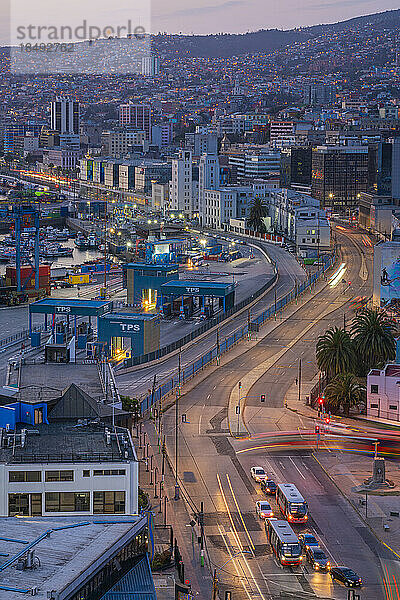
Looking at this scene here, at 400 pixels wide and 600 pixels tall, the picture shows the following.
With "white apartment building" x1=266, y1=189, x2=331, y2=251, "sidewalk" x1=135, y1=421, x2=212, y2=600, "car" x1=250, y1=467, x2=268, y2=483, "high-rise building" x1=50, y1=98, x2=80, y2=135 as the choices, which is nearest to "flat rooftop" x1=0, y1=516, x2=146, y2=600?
"sidewalk" x1=135, y1=421, x2=212, y2=600

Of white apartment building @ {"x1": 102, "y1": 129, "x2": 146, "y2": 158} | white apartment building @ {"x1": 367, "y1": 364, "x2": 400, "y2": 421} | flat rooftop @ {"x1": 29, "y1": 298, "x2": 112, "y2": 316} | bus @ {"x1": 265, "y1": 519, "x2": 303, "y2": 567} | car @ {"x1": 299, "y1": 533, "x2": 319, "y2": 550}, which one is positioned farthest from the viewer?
white apartment building @ {"x1": 102, "y1": 129, "x2": 146, "y2": 158}

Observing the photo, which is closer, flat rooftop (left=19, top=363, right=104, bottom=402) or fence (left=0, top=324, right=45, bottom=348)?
flat rooftop (left=19, top=363, right=104, bottom=402)

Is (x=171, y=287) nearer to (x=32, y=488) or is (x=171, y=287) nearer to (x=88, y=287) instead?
(x=88, y=287)

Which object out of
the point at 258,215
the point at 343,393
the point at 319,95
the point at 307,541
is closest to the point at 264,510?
the point at 307,541

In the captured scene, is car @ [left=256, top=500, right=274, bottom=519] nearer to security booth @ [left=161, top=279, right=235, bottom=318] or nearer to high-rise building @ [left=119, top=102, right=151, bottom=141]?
security booth @ [left=161, top=279, right=235, bottom=318]

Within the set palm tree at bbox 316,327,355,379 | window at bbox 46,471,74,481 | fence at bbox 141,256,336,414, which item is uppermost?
window at bbox 46,471,74,481

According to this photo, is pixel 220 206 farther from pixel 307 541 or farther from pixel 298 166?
pixel 307 541

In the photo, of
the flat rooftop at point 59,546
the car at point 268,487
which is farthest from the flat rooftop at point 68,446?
the car at point 268,487
